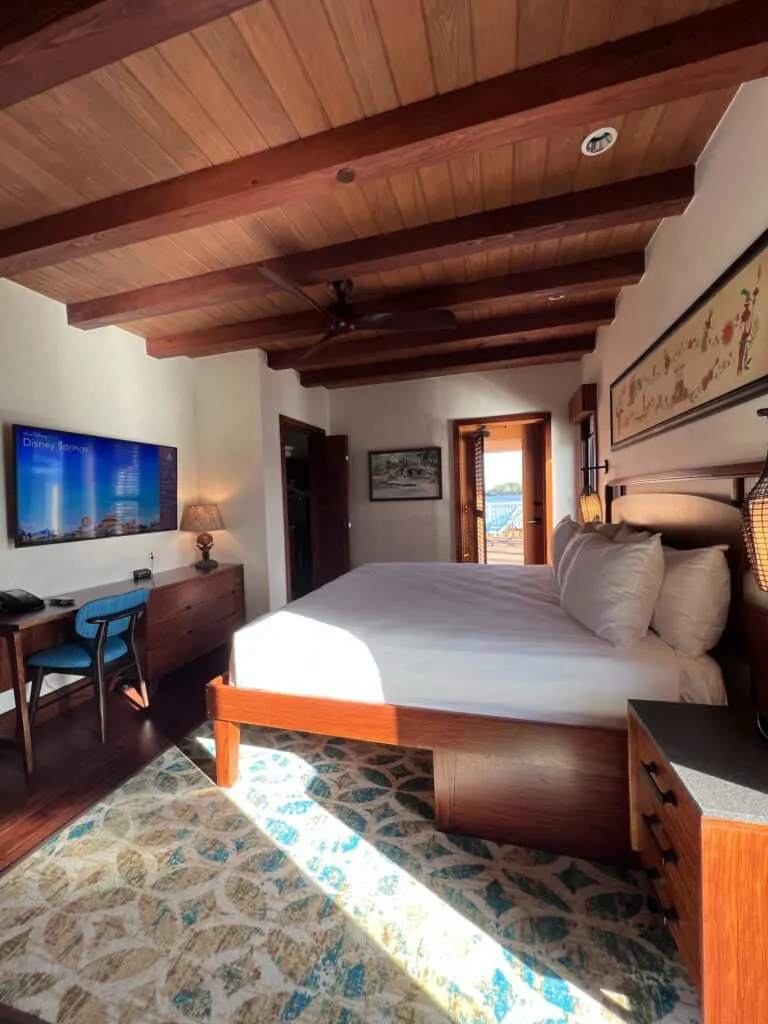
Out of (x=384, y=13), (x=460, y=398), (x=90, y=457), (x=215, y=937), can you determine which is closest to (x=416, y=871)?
(x=215, y=937)

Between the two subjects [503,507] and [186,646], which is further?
[503,507]

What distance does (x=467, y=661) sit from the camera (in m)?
1.66

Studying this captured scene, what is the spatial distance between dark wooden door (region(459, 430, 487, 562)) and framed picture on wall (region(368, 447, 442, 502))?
304 mm

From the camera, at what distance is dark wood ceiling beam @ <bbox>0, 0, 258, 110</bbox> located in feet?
3.53

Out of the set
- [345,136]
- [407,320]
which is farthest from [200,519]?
[345,136]

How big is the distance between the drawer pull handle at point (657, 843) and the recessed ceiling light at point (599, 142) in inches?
92.0

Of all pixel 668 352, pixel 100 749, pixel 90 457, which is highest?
pixel 668 352

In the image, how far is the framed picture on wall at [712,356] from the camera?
54.9 inches

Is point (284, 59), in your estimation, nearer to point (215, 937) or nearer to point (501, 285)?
point (501, 285)

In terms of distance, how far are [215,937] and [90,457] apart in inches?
112

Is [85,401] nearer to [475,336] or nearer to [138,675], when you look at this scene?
[138,675]

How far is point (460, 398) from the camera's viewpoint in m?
4.95

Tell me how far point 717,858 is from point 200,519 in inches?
151

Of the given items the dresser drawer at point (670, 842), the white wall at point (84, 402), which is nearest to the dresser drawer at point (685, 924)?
the dresser drawer at point (670, 842)
